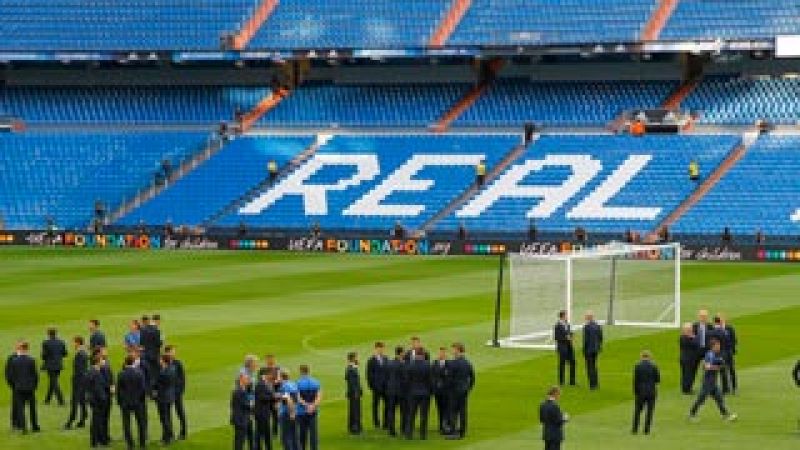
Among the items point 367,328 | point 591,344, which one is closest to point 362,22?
point 367,328

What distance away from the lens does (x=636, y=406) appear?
31641 millimetres

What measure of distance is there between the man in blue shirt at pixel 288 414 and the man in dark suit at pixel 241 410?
1.77 feet

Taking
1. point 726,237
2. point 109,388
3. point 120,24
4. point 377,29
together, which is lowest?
point 109,388

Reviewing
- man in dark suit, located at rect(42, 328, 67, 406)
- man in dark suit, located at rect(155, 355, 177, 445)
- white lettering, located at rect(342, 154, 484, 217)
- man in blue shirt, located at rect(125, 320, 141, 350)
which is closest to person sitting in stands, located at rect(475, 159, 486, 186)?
white lettering, located at rect(342, 154, 484, 217)

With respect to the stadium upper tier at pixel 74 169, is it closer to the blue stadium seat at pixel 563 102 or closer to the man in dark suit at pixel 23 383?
the blue stadium seat at pixel 563 102

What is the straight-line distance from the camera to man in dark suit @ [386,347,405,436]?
3106 centimetres

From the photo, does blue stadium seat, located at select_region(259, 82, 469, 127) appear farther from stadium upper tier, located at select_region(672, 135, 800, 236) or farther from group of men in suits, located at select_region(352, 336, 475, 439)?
group of men in suits, located at select_region(352, 336, 475, 439)

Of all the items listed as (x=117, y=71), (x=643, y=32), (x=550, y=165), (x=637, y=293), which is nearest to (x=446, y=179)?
(x=550, y=165)

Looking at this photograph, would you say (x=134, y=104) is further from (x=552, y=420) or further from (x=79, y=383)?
(x=552, y=420)

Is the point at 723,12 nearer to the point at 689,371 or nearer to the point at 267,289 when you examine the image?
the point at 267,289

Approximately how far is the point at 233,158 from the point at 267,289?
89.2 feet

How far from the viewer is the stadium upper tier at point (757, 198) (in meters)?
71.2

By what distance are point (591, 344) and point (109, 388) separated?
33.1 ft

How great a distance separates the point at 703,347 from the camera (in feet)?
116
